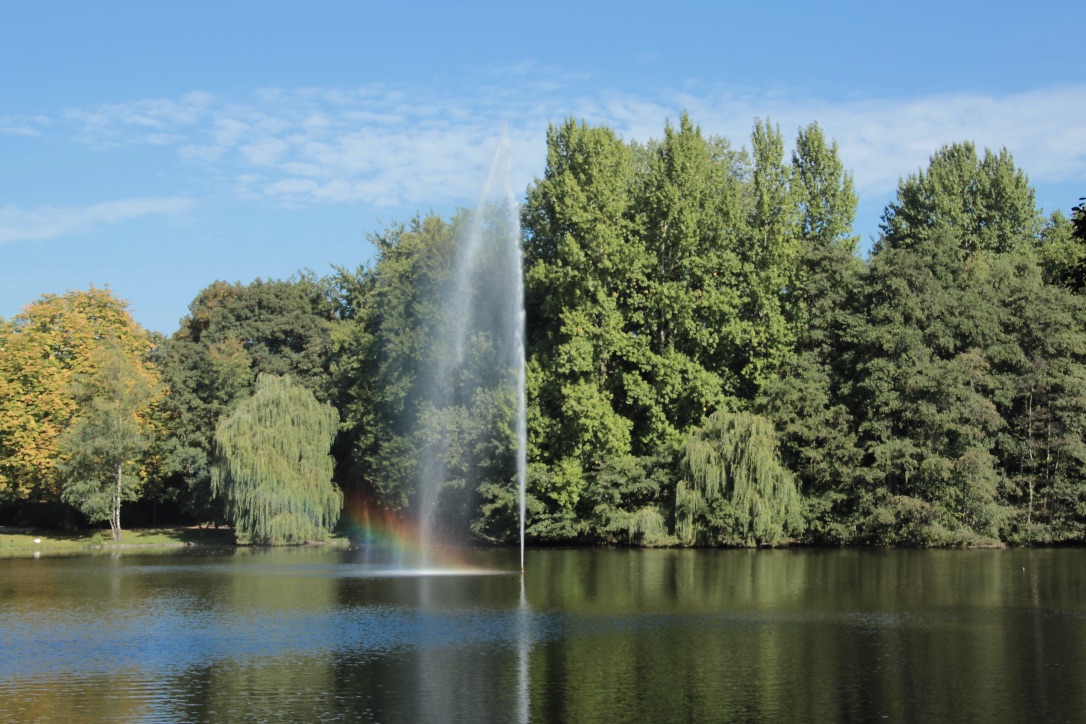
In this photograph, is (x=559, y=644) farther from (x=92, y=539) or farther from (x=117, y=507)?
(x=92, y=539)

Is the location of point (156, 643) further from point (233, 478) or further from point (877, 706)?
point (233, 478)

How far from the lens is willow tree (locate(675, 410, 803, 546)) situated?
45.7 metres

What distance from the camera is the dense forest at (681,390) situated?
47.0 meters

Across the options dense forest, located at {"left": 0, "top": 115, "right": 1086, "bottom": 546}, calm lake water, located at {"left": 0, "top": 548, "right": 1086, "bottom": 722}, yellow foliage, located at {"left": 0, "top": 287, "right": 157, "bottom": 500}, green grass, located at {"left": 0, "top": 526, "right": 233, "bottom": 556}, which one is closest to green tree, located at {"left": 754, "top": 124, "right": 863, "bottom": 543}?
dense forest, located at {"left": 0, "top": 115, "right": 1086, "bottom": 546}

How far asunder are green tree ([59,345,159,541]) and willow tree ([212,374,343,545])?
708cm

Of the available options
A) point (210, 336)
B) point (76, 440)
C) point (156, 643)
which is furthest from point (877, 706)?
point (210, 336)

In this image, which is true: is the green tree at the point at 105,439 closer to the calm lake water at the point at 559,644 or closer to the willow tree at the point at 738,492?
the calm lake water at the point at 559,644

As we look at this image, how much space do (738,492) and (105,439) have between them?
33.3 metres

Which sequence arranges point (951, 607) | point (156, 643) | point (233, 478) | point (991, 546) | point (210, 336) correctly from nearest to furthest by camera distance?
point (156, 643) → point (951, 607) → point (991, 546) → point (233, 478) → point (210, 336)

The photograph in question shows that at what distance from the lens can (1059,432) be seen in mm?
47656

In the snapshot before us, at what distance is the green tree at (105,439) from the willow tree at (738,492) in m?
30.5

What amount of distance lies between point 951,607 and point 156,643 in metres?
20.1

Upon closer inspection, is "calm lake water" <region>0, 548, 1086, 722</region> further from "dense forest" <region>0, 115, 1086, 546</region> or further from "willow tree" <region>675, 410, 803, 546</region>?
"dense forest" <region>0, 115, 1086, 546</region>

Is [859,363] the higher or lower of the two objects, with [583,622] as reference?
higher
